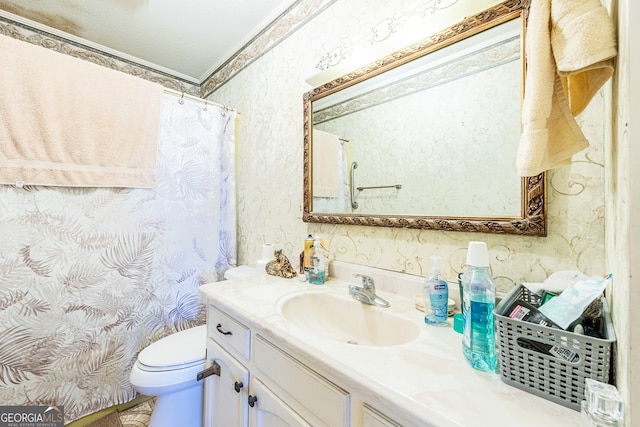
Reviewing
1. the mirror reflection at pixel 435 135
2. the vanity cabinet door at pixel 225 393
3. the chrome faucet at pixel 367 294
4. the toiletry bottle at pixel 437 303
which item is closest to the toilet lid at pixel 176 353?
the vanity cabinet door at pixel 225 393

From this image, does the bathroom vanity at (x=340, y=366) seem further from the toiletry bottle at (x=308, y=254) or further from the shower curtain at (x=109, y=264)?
the shower curtain at (x=109, y=264)

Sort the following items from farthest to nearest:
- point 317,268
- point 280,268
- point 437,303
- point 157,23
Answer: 1. point 157,23
2. point 280,268
3. point 317,268
4. point 437,303

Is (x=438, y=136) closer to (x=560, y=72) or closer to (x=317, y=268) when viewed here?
(x=560, y=72)

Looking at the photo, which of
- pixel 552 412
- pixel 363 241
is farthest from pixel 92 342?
pixel 552 412

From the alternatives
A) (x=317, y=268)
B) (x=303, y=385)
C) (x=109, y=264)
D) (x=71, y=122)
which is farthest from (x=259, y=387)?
(x=71, y=122)

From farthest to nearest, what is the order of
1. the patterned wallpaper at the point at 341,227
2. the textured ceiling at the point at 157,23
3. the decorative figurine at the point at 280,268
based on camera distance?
the textured ceiling at the point at 157,23 < the decorative figurine at the point at 280,268 < the patterned wallpaper at the point at 341,227

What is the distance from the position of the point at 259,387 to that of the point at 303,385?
0.22 m

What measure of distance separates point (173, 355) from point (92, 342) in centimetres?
52

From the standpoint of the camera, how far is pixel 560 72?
455 millimetres

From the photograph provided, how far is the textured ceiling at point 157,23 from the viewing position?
152 cm

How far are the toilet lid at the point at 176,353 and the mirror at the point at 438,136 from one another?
89cm

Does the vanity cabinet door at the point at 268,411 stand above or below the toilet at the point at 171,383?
above

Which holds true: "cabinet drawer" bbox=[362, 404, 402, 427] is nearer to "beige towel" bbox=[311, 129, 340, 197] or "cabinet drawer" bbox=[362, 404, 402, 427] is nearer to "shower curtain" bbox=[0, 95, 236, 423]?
"beige towel" bbox=[311, 129, 340, 197]

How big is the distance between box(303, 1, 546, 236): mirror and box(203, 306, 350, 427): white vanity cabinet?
588 millimetres
